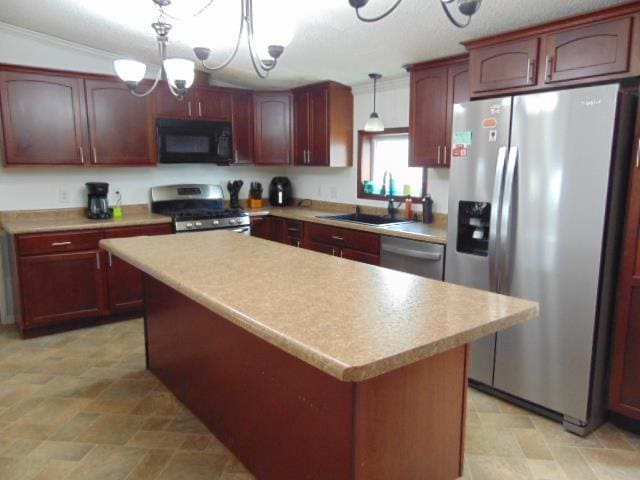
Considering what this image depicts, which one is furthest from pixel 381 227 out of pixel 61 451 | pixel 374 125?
pixel 61 451

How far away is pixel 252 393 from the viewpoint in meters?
1.91

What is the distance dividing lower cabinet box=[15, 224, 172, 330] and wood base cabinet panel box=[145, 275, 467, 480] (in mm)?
1822

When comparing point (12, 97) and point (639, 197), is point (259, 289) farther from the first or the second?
point (12, 97)

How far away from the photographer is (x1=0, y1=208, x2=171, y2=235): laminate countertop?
11.5 feet

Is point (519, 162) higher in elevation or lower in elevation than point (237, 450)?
higher

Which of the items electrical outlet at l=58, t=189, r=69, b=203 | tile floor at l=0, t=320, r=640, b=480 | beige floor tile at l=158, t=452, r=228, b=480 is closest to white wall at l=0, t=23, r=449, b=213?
electrical outlet at l=58, t=189, r=69, b=203

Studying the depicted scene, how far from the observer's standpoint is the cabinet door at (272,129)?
4.77 meters

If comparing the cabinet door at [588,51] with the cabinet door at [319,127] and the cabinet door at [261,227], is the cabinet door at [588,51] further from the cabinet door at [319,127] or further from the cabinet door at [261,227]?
the cabinet door at [261,227]

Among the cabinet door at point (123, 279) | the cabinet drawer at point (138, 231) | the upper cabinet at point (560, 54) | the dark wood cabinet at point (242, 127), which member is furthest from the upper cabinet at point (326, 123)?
the upper cabinet at point (560, 54)

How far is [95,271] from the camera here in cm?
377

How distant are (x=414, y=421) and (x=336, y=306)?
1.51 feet

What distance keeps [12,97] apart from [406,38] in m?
3.01

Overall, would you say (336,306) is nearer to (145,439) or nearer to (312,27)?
(145,439)

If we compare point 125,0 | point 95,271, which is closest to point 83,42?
point 125,0
